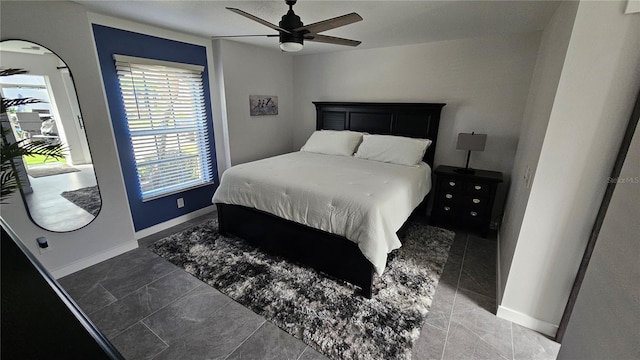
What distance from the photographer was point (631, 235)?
752 mm

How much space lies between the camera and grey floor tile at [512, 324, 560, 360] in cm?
160

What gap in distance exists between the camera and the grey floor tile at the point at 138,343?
1613 mm

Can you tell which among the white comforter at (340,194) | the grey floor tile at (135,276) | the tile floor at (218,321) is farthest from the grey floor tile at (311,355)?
the grey floor tile at (135,276)

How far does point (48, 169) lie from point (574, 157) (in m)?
3.80

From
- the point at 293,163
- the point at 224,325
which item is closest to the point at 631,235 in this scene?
the point at 224,325

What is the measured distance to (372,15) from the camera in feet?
7.70

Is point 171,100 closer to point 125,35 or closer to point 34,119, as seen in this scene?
point 125,35

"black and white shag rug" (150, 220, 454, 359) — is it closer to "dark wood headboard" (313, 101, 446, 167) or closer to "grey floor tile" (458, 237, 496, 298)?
"grey floor tile" (458, 237, 496, 298)

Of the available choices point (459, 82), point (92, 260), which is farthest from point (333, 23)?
point (92, 260)

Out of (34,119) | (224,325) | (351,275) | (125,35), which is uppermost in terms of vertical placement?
(125,35)

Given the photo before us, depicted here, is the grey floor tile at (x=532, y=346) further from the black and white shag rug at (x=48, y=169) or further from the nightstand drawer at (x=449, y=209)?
the black and white shag rug at (x=48, y=169)

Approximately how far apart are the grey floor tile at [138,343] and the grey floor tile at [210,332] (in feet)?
0.13

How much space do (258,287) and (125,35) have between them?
2.82 m

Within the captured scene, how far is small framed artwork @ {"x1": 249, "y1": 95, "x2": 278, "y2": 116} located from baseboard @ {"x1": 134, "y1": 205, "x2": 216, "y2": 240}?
1.59 m
